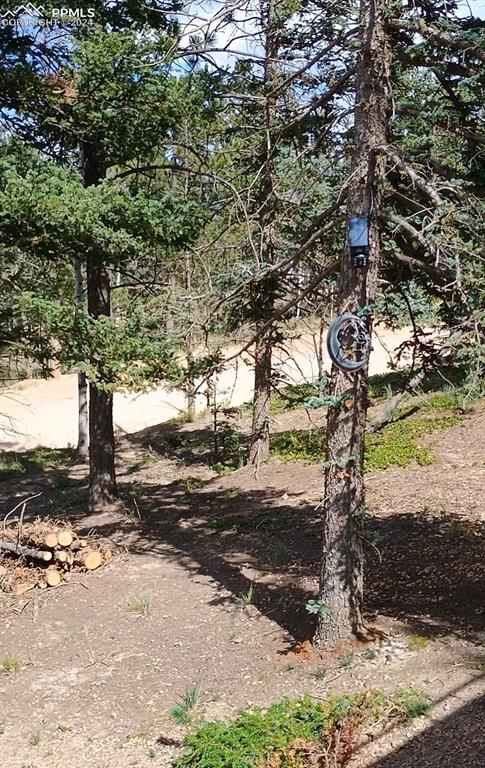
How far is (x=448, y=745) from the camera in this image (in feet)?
16.9

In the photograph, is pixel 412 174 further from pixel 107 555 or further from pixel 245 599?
pixel 107 555

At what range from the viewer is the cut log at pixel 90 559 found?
1014 cm

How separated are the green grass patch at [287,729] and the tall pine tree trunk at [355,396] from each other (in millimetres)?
1051

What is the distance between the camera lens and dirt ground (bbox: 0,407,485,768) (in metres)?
5.97

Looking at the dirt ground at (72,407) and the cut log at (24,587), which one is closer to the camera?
the cut log at (24,587)

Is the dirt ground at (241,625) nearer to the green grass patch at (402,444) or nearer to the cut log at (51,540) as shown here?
the green grass patch at (402,444)

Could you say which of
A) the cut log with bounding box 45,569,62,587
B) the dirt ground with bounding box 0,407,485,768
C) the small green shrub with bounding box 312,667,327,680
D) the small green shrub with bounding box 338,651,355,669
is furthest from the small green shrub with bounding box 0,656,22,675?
the small green shrub with bounding box 338,651,355,669

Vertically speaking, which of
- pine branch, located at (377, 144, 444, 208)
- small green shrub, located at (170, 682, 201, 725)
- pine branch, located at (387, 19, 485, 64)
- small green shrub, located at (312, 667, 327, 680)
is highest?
pine branch, located at (387, 19, 485, 64)

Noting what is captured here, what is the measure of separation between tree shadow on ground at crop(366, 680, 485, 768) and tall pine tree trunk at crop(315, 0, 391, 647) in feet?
5.07

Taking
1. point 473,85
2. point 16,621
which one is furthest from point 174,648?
point 473,85

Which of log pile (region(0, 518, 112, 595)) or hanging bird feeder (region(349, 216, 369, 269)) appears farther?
log pile (region(0, 518, 112, 595))

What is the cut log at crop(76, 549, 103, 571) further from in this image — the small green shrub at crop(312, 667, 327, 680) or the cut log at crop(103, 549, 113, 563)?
the small green shrub at crop(312, 667, 327, 680)

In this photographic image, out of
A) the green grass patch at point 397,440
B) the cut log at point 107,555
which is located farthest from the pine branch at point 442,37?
the green grass patch at point 397,440

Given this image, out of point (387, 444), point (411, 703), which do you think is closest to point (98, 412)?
point (387, 444)
